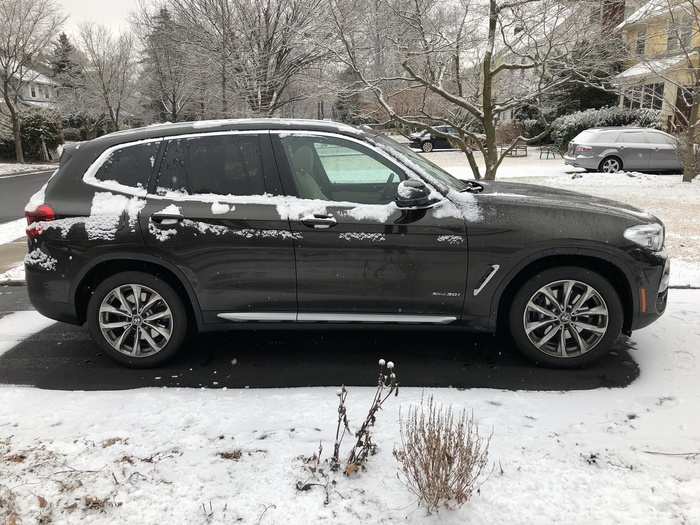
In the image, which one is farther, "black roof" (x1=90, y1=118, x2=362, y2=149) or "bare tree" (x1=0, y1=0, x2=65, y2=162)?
"bare tree" (x1=0, y1=0, x2=65, y2=162)

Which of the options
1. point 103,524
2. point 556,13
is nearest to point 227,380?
point 103,524

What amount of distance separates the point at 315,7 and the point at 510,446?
20.8 metres

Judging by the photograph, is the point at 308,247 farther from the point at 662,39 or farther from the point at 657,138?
the point at 657,138

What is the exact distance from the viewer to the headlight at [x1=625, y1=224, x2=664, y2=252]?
153 inches

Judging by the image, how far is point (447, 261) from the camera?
3908mm

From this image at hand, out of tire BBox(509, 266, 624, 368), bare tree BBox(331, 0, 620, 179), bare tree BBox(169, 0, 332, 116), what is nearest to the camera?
tire BBox(509, 266, 624, 368)

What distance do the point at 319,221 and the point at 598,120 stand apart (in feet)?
85.1

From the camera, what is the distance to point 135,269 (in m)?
4.14

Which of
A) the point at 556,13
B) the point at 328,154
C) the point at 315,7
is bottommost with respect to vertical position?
the point at 328,154

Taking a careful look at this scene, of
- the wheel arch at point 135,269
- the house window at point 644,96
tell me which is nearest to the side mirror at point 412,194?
the wheel arch at point 135,269

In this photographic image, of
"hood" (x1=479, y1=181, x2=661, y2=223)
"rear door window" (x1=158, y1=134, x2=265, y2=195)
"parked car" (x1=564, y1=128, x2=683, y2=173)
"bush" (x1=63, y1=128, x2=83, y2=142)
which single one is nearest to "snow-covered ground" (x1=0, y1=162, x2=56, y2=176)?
"bush" (x1=63, y1=128, x2=83, y2=142)

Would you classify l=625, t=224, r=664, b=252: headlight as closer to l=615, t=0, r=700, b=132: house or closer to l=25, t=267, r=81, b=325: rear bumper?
l=25, t=267, r=81, b=325: rear bumper

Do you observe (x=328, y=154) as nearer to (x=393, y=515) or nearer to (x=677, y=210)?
(x=393, y=515)

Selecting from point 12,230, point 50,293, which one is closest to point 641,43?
point 12,230
